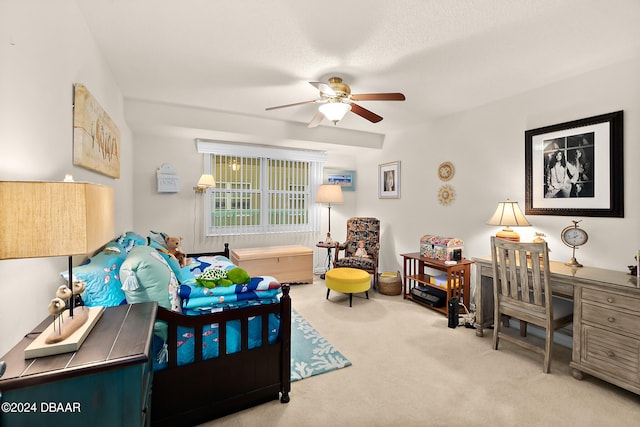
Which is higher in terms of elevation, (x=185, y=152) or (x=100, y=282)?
(x=185, y=152)

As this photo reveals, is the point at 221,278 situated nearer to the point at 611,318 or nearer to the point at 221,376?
the point at 221,376

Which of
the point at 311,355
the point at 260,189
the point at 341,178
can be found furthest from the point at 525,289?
the point at 260,189

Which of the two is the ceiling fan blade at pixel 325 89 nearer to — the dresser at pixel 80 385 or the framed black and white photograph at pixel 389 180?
the dresser at pixel 80 385

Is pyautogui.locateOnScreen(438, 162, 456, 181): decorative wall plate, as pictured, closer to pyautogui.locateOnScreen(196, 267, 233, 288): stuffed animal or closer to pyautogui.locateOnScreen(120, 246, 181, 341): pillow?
pyautogui.locateOnScreen(196, 267, 233, 288): stuffed animal

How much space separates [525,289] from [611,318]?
1.69ft

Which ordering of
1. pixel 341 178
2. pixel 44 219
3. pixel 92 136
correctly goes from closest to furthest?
1. pixel 44 219
2. pixel 92 136
3. pixel 341 178

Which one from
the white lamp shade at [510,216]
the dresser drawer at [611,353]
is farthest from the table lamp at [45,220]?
the white lamp shade at [510,216]

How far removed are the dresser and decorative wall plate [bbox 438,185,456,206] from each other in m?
3.67

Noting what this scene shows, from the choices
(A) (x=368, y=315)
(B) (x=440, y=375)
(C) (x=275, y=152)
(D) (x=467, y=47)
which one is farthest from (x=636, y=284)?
(C) (x=275, y=152)

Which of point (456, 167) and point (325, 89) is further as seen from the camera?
point (456, 167)

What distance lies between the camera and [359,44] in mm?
2172

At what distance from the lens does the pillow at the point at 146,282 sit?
5.11 ft

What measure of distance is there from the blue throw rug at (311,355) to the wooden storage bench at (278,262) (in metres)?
1.46

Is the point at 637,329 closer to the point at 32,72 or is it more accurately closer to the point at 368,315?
the point at 368,315
